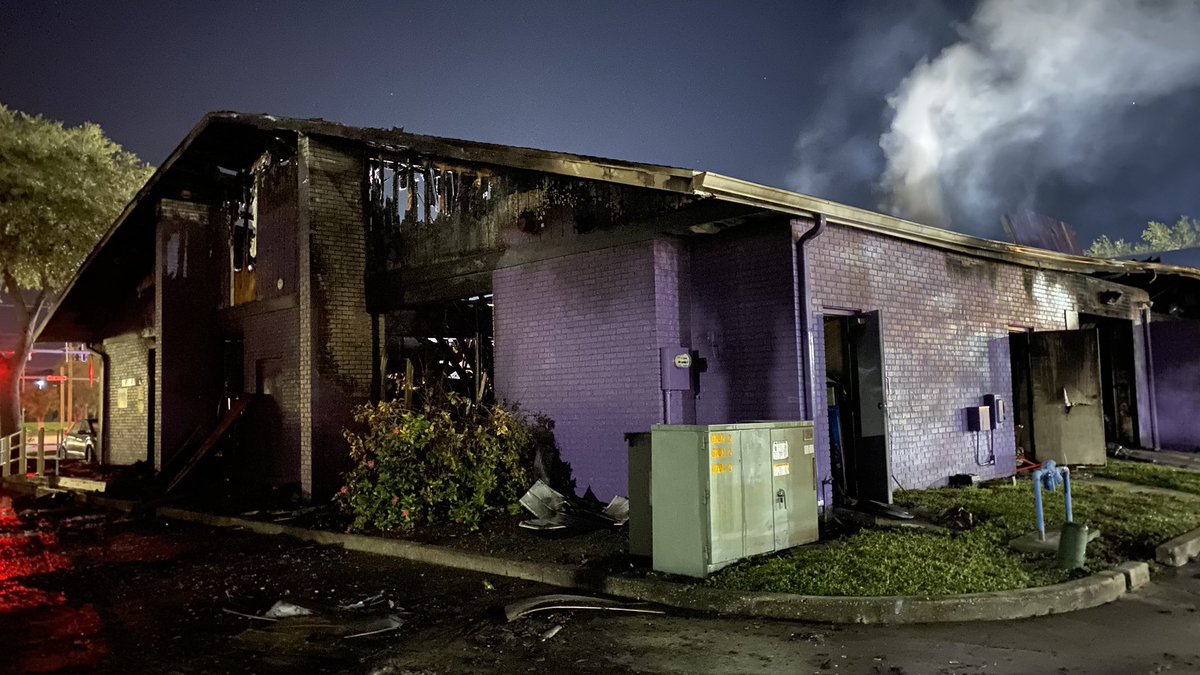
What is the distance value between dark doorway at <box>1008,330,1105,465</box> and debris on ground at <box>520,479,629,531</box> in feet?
26.3

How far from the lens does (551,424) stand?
11.2 m

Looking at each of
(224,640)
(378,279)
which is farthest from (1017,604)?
(378,279)

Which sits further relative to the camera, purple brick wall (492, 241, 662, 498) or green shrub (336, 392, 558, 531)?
purple brick wall (492, 241, 662, 498)

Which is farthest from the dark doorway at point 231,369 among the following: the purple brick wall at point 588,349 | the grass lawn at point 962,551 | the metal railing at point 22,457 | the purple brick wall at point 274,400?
the grass lawn at point 962,551

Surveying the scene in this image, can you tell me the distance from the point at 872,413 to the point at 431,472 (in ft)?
19.1

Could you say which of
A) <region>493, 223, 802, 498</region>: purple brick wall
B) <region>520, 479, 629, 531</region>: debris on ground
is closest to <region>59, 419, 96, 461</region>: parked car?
<region>493, 223, 802, 498</region>: purple brick wall

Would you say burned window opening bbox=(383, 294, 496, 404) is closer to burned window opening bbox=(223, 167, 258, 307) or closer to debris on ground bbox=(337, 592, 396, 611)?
burned window opening bbox=(223, 167, 258, 307)

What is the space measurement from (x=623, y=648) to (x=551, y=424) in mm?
5927

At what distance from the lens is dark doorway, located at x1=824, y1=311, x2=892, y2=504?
31.6ft

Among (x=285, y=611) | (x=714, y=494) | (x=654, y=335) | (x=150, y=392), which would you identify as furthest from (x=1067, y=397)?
(x=150, y=392)

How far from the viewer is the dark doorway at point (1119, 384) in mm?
16234

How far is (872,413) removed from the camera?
9.82 metres

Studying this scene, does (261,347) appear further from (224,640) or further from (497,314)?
(224,640)

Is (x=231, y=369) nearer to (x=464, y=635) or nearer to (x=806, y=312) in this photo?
(x=806, y=312)
